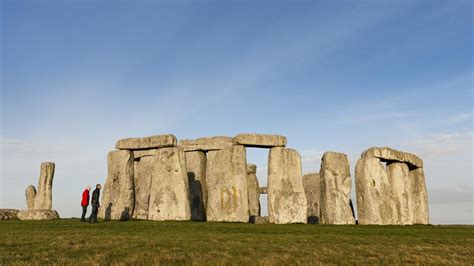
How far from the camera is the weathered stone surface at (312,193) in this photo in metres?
24.3

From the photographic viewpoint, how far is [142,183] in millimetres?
22703

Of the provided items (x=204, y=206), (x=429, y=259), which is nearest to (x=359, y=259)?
(x=429, y=259)

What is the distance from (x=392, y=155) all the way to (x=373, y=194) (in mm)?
2185

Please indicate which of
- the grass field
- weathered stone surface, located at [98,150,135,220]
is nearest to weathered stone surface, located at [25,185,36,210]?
weathered stone surface, located at [98,150,135,220]

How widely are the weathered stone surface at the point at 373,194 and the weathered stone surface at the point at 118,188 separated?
9576 millimetres

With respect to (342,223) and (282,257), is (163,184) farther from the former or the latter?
(282,257)

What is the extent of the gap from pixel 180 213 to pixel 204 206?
12.9ft

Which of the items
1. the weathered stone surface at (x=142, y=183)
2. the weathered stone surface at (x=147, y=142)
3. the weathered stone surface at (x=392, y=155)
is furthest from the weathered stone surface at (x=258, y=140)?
the weathered stone surface at (x=142, y=183)

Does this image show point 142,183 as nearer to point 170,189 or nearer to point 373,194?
point 170,189

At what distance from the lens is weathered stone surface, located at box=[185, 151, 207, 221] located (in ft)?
71.6

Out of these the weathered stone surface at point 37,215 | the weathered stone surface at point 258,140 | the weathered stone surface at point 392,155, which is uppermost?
the weathered stone surface at point 258,140

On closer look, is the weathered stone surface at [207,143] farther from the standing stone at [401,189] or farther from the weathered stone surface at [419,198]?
the weathered stone surface at [419,198]

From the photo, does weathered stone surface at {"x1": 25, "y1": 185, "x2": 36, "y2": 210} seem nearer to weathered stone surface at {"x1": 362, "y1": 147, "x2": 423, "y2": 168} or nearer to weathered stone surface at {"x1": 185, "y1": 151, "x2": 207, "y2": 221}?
weathered stone surface at {"x1": 185, "y1": 151, "x2": 207, "y2": 221}

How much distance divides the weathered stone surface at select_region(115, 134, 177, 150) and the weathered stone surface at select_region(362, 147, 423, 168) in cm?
798
